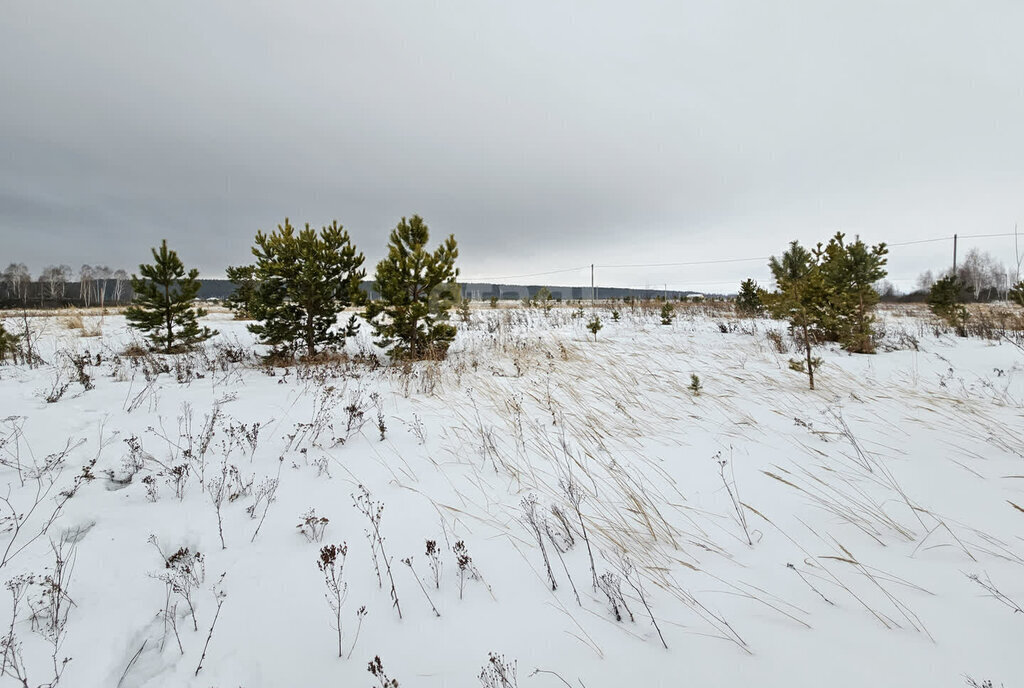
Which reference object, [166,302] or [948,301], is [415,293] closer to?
[166,302]

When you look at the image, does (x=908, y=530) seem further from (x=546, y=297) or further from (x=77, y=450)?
(x=546, y=297)

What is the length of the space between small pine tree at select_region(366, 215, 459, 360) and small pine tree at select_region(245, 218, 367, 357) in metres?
1.00

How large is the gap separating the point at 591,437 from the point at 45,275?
286 ft

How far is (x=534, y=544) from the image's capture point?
6.86 ft

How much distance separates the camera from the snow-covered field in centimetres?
140

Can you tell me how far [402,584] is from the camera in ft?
6.01

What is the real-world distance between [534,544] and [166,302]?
1188 centimetres

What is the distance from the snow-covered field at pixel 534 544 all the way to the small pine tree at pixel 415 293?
13.4ft

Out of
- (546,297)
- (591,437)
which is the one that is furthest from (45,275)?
(591,437)

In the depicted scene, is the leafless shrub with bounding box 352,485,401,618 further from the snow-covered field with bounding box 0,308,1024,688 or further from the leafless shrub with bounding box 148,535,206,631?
the leafless shrub with bounding box 148,535,206,631

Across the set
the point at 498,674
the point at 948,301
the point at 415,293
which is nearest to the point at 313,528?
the point at 498,674

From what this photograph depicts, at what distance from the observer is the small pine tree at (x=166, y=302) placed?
9.32 m

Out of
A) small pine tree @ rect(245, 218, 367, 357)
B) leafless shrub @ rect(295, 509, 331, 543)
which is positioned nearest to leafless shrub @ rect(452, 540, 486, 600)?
leafless shrub @ rect(295, 509, 331, 543)

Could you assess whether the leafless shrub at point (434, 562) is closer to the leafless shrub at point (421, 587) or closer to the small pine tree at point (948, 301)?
the leafless shrub at point (421, 587)
